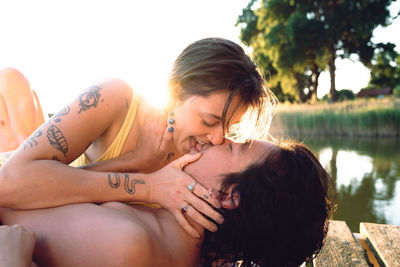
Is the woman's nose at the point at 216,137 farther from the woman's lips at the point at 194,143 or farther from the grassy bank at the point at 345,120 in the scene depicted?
the grassy bank at the point at 345,120

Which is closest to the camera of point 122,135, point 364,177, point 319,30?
point 122,135

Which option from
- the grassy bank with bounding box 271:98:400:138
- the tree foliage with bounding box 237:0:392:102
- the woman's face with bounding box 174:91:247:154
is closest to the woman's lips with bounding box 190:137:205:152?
the woman's face with bounding box 174:91:247:154

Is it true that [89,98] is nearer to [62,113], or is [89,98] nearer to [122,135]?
[62,113]

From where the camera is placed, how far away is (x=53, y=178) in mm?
1317

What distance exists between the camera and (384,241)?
6.14 ft

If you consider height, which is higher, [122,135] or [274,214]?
[122,135]

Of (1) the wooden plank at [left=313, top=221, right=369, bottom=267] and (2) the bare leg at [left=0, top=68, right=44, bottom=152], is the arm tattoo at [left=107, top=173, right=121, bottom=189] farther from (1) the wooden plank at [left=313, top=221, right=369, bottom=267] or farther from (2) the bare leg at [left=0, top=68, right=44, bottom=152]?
(2) the bare leg at [left=0, top=68, right=44, bottom=152]

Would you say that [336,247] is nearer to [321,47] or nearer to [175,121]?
[175,121]

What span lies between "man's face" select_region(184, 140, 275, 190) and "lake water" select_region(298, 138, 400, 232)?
1844 millimetres

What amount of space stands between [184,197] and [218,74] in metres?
0.77

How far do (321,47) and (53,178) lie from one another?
61.4 ft

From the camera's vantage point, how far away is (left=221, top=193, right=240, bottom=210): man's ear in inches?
56.0

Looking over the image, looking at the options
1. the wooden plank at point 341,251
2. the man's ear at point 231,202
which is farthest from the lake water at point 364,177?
the man's ear at point 231,202

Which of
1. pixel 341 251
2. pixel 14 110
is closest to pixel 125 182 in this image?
pixel 341 251
